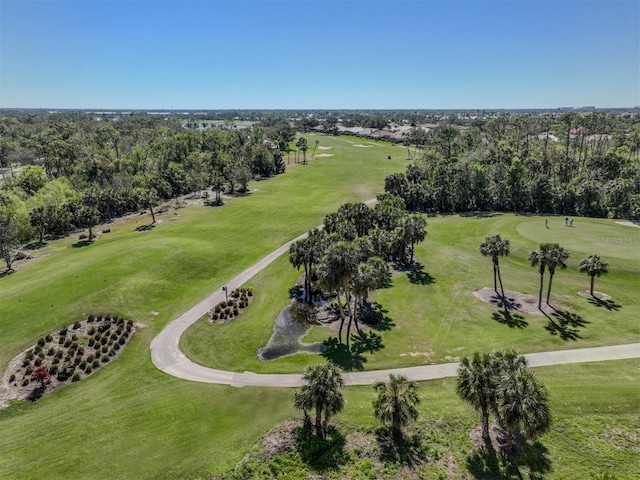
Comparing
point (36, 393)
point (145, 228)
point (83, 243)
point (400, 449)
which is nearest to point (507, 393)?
point (400, 449)

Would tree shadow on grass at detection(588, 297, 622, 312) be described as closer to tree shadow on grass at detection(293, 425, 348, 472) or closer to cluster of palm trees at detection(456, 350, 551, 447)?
cluster of palm trees at detection(456, 350, 551, 447)

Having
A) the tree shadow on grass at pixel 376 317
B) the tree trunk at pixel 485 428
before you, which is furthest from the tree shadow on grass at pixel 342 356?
the tree trunk at pixel 485 428

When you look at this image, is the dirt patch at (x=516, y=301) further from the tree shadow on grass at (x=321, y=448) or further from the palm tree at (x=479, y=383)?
the tree shadow on grass at (x=321, y=448)

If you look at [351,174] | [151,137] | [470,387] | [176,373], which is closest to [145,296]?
[176,373]

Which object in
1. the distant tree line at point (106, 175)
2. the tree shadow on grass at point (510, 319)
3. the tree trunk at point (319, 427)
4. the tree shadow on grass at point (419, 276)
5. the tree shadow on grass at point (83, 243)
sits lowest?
the tree trunk at point (319, 427)

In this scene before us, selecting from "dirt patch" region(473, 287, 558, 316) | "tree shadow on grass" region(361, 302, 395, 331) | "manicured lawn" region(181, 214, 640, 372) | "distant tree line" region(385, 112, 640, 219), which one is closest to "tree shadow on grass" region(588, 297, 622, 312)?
"manicured lawn" region(181, 214, 640, 372)

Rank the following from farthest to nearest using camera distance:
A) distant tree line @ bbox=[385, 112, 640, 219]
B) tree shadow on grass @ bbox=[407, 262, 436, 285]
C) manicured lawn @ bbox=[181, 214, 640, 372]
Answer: distant tree line @ bbox=[385, 112, 640, 219], tree shadow on grass @ bbox=[407, 262, 436, 285], manicured lawn @ bbox=[181, 214, 640, 372]
